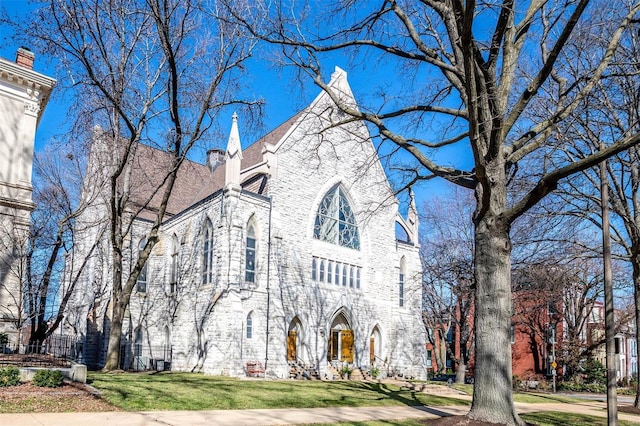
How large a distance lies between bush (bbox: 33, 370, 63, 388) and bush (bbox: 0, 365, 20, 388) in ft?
1.14

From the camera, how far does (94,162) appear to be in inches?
1168

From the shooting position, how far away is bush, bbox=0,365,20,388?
11.3 m

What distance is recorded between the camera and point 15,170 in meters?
22.2

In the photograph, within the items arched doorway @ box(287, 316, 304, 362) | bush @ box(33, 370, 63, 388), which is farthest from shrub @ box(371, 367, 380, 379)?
bush @ box(33, 370, 63, 388)

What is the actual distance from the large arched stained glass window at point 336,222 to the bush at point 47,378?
1906cm

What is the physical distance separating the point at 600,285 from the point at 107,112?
32.8 metres

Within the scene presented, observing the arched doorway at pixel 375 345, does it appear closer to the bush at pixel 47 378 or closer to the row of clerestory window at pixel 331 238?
the row of clerestory window at pixel 331 238

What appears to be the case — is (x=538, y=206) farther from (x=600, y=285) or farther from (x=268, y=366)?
(x=600, y=285)

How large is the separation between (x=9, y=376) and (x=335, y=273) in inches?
807

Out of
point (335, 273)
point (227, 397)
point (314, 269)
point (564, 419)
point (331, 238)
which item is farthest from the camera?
point (331, 238)

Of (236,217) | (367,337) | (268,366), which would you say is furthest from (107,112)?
(367,337)

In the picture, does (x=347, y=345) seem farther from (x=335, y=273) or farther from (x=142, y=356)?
(x=142, y=356)

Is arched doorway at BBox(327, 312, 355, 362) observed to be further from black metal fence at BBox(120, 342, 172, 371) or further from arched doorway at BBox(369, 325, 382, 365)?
black metal fence at BBox(120, 342, 172, 371)

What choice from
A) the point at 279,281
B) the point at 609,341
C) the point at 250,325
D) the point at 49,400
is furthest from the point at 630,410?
the point at 49,400
